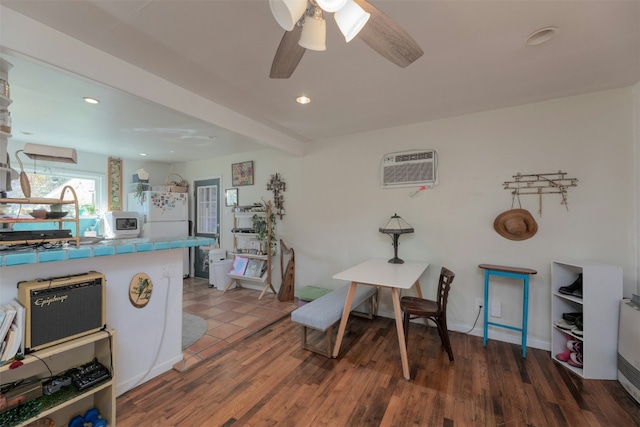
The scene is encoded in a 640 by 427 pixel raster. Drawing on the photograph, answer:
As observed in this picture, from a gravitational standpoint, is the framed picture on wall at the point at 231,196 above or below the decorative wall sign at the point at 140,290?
above

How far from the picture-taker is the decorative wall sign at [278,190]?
4078 mm

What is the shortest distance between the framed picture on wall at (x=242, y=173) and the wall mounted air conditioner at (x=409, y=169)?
7.35ft

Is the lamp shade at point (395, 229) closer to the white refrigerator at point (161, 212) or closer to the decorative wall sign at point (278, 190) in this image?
the decorative wall sign at point (278, 190)

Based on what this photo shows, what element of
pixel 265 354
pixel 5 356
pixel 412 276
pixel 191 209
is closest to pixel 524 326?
pixel 412 276

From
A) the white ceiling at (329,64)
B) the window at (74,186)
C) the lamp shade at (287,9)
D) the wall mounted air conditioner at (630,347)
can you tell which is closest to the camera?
the lamp shade at (287,9)

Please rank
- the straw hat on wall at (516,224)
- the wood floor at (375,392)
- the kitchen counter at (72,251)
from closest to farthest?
the kitchen counter at (72,251) < the wood floor at (375,392) < the straw hat on wall at (516,224)

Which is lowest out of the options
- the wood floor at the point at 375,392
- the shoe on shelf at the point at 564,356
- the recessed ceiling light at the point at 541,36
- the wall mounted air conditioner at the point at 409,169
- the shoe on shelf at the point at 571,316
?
the wood floor at the point at 375,392

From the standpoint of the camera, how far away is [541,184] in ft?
8.30

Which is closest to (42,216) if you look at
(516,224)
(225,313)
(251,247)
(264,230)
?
(225,313)

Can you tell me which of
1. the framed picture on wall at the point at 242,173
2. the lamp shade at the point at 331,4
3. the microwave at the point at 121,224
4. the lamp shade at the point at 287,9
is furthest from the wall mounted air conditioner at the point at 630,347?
the microwave at the point at 121,224

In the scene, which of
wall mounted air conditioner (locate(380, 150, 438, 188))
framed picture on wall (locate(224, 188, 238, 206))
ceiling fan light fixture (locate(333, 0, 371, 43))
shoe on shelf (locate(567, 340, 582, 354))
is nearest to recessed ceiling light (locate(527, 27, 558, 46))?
ceiling fan light fixture (locate(333, 0, 371, 43))

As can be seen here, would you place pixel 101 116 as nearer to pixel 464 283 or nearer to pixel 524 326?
pixel 464 283

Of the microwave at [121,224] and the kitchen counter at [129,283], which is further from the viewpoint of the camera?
the microwave at [121,224]

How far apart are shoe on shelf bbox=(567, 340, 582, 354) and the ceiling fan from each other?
271cm
